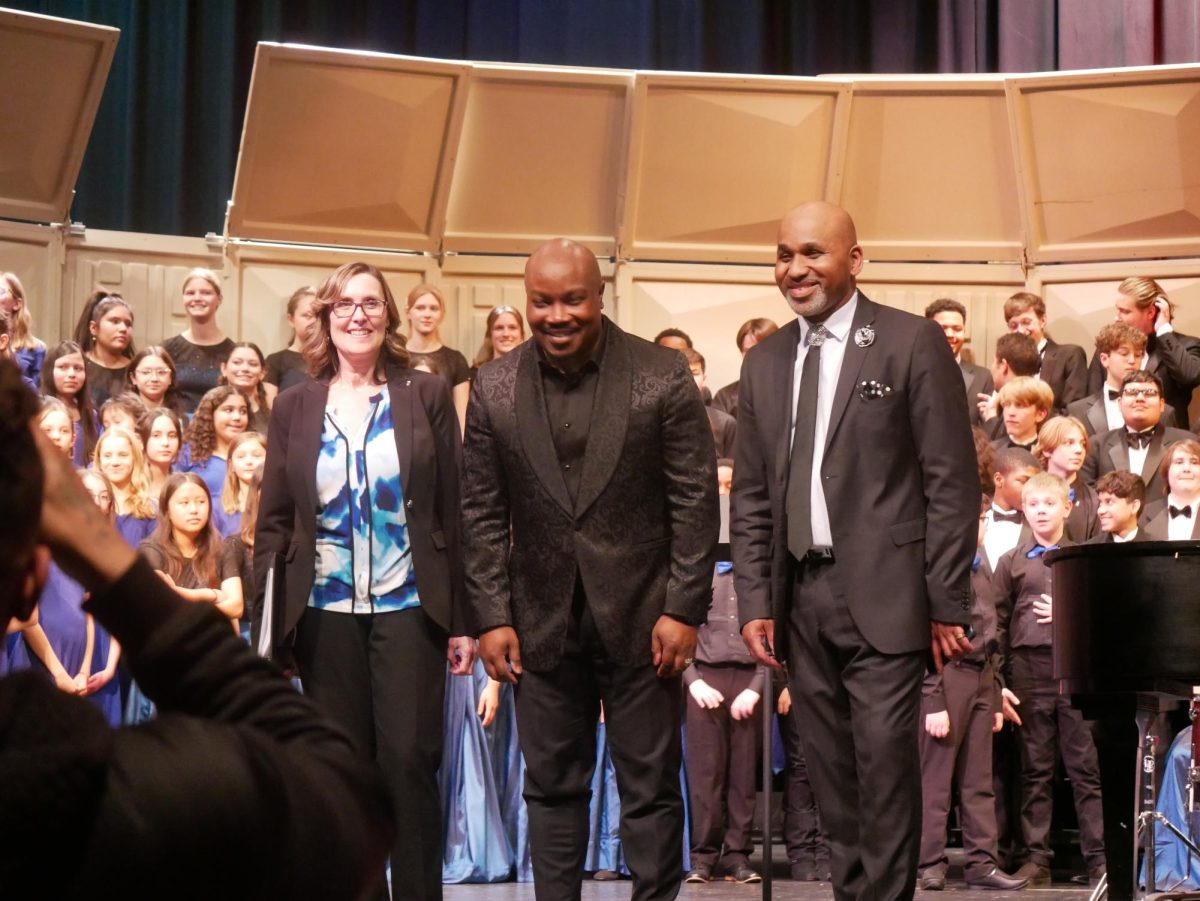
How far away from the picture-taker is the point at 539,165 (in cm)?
983

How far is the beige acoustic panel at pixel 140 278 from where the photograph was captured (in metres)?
9.05

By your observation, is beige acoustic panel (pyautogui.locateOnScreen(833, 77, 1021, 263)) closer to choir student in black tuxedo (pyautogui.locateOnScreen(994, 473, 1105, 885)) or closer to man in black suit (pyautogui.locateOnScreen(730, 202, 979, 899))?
choir student in black tuxedo (pyautogui.locateOnScreen(994, 473, 1105, 885))

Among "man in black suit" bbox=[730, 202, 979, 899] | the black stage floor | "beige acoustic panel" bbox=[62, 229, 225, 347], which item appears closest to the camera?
"man in black suit" bbox=[730, 202, 979, 899]

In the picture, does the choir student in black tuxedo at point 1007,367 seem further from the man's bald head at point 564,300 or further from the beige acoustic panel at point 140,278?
the man's bald head at point 564,300

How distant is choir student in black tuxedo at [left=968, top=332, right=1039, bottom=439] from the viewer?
26.6ft

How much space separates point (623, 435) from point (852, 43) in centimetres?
875

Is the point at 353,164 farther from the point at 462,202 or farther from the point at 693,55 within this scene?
the point at 693,55

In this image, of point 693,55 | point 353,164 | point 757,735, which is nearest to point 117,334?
point 353,164

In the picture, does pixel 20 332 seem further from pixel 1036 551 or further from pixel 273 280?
pixel 1036 551

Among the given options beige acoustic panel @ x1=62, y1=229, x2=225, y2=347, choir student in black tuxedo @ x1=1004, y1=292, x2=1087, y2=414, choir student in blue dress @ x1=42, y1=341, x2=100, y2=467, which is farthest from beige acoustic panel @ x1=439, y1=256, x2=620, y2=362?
choir student in blue dress @ x1=42, y1=341, x2=100, y2=467

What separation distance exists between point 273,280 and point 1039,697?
5.07 meters

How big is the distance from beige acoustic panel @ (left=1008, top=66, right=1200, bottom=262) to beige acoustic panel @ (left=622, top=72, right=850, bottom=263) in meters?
1.17

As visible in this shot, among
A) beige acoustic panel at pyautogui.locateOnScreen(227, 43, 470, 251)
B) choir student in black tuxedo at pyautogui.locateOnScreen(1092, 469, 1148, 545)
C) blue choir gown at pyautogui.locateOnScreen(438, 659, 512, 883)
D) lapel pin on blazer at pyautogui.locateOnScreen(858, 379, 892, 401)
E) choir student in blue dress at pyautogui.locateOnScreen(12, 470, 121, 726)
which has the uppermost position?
beige acoustic panel at pyautogui.locateOnScreen(227, 43, 470, 251)

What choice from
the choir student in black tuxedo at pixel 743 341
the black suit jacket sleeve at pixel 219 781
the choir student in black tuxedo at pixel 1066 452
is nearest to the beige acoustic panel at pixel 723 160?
the choir student in black tuxedo at pixel 743 341
